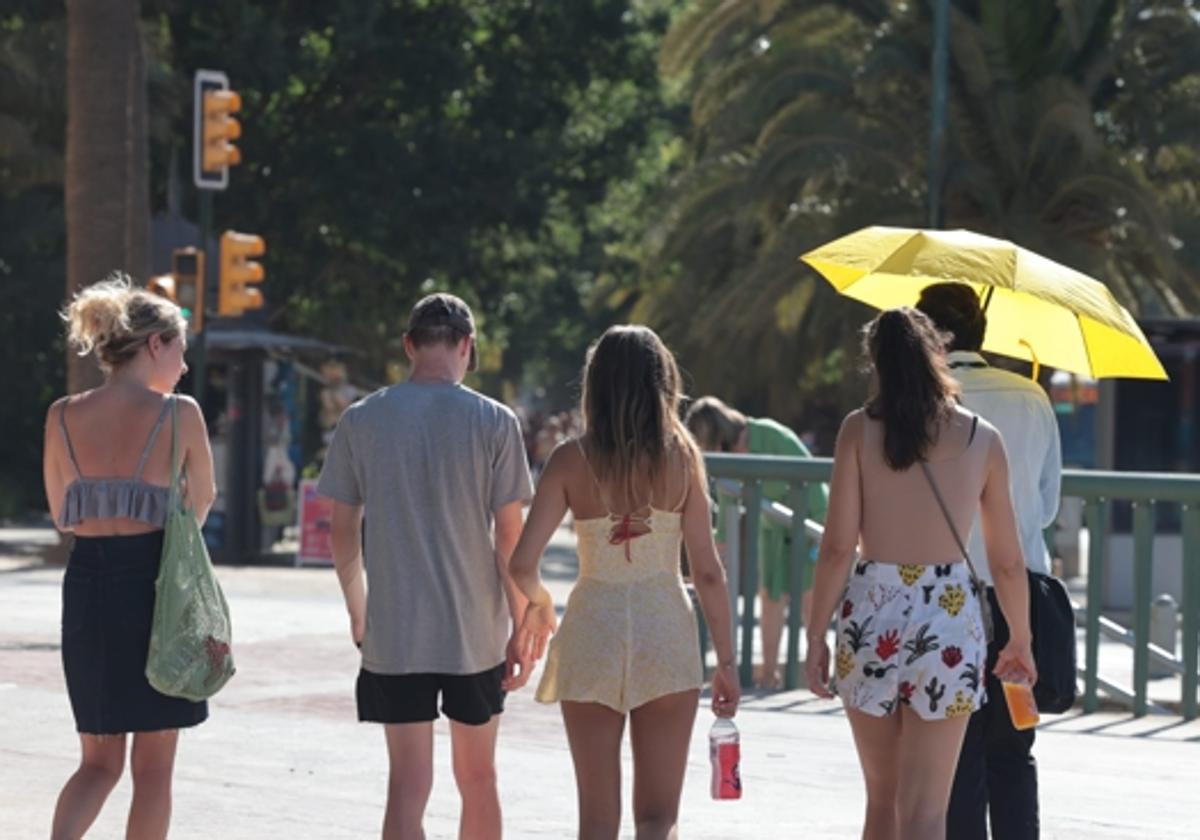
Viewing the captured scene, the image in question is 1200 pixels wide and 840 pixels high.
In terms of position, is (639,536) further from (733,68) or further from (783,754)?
(733,68)

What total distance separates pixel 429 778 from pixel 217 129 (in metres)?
16.0

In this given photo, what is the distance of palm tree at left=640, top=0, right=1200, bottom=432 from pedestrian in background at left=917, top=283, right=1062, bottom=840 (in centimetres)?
1645

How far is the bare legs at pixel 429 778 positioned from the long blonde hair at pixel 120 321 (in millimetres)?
1171

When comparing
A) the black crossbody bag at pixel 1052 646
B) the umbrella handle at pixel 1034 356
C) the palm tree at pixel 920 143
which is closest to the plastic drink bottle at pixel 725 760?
the black crossbody bag at pixel 1052 646

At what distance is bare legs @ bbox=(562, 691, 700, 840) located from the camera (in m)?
5.82

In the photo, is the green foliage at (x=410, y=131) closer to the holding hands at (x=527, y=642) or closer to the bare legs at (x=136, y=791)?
the bare legs at (x=136, y=791)

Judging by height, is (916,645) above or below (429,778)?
above

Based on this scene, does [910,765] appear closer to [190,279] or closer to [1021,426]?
[1021,426]

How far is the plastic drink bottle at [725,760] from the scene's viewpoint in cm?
584

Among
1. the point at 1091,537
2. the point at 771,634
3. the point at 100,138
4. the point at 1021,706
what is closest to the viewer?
the point at 1021,706

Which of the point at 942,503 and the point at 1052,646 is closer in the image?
the point at 942,503

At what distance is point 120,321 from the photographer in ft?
20.2

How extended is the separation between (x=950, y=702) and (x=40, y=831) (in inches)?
124

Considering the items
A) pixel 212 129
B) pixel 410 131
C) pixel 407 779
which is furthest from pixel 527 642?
pixel 410 131
